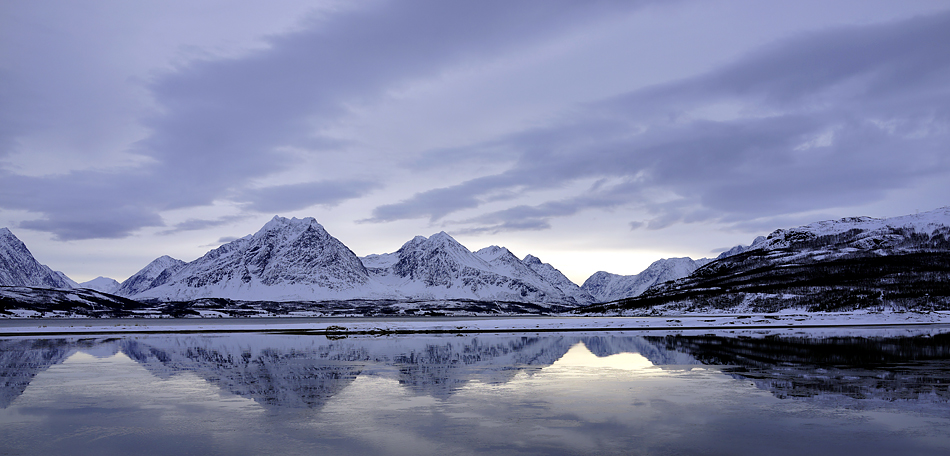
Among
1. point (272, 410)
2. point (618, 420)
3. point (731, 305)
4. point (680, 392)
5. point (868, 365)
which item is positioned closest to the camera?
point (618, 420)

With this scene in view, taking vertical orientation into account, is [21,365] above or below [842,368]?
above

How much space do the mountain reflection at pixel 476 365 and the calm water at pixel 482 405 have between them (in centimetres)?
20

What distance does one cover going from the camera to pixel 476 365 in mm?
35656

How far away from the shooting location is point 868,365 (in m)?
33.2

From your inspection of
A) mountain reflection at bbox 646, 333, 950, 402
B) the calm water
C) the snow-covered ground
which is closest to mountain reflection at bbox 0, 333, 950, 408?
mountain reflection at bbox 646, 333, 950, 402

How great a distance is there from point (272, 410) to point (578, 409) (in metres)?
10.9

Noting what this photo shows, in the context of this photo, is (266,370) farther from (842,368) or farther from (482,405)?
(842,368)

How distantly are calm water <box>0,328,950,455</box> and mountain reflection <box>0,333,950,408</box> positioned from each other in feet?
0.64

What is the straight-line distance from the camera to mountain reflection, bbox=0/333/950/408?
25156mm

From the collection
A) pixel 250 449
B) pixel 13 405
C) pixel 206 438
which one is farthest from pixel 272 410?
pixel 13 405

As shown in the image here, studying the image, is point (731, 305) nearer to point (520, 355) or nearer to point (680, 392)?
point (520, 355)

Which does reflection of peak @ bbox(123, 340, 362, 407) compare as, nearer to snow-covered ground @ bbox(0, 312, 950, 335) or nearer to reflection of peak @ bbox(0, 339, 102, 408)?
reflection of peak @ bbox(0, 339, 102, 408)

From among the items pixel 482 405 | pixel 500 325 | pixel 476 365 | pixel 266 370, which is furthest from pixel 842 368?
pixel 500 325

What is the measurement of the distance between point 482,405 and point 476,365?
13891 millimetres
